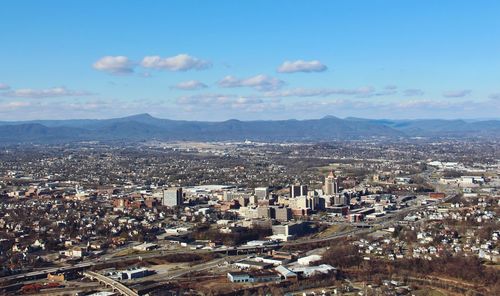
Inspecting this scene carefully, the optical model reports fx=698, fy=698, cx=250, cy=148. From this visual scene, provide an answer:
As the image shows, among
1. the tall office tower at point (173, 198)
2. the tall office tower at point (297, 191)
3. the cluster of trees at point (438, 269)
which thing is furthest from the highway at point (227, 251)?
the tall office tower at point (173, 198)

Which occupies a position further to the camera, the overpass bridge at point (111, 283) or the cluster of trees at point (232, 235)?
the cluster of trees at point (232, 235)

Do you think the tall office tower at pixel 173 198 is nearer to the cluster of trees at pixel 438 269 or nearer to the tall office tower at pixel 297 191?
the tall office tower at pixel 297 191

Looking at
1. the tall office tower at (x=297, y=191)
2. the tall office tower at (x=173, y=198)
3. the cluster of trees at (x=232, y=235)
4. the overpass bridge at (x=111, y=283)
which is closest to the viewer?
the overpass bridge at (x=111, y=283)

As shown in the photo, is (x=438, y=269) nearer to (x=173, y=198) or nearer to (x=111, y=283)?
(x=111, y=283)

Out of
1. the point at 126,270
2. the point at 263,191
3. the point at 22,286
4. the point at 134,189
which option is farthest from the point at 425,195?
the point at 22,286

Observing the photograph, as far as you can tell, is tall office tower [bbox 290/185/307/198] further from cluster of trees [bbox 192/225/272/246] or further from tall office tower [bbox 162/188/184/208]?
cluster of trees [bbox 192/225/272/246]

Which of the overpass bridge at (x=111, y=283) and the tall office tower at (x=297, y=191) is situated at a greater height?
the tall office tower at (x=297, y=191)

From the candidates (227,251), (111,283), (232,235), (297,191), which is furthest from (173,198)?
(111,283)

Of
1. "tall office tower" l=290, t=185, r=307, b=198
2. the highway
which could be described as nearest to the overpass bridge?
the highway

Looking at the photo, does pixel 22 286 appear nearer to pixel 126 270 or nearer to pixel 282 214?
pixel 126 270
